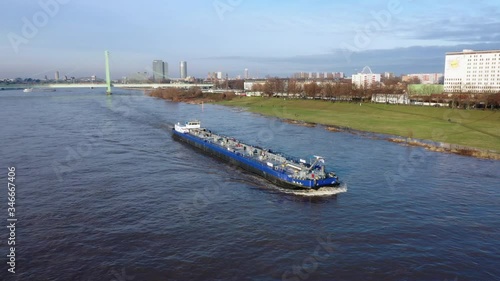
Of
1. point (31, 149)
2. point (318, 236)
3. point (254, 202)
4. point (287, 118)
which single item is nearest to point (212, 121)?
point (287, 118)

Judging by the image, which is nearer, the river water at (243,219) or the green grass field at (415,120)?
the river water at (243,219)

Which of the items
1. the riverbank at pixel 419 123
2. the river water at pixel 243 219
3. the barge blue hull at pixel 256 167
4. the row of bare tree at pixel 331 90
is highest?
the row of bare tree at pixel 331 90

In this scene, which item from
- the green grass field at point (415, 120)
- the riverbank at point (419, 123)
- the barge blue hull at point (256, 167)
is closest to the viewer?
the barge blue hull at point (256, 167)

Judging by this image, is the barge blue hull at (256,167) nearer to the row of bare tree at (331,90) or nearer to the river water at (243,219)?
the river water at (243,219)

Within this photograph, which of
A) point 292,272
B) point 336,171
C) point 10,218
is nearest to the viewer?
point 292,272

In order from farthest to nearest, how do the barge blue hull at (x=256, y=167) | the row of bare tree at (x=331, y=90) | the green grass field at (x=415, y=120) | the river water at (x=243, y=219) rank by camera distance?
1. the row of bare tree at (x=331, y=90)
2. the green grass field at (x=415, y=120)
3. the barge blue hull at (x=256, y=167)
4. the river water at (x=243, y=219)

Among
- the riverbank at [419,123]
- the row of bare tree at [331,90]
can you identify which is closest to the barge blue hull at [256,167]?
the riverbank at [419,123]

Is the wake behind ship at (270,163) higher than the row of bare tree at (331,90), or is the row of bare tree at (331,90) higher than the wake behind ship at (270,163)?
the row of bare tree at (331,90)

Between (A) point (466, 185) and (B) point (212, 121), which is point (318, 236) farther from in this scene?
(B) point (212, 121)
